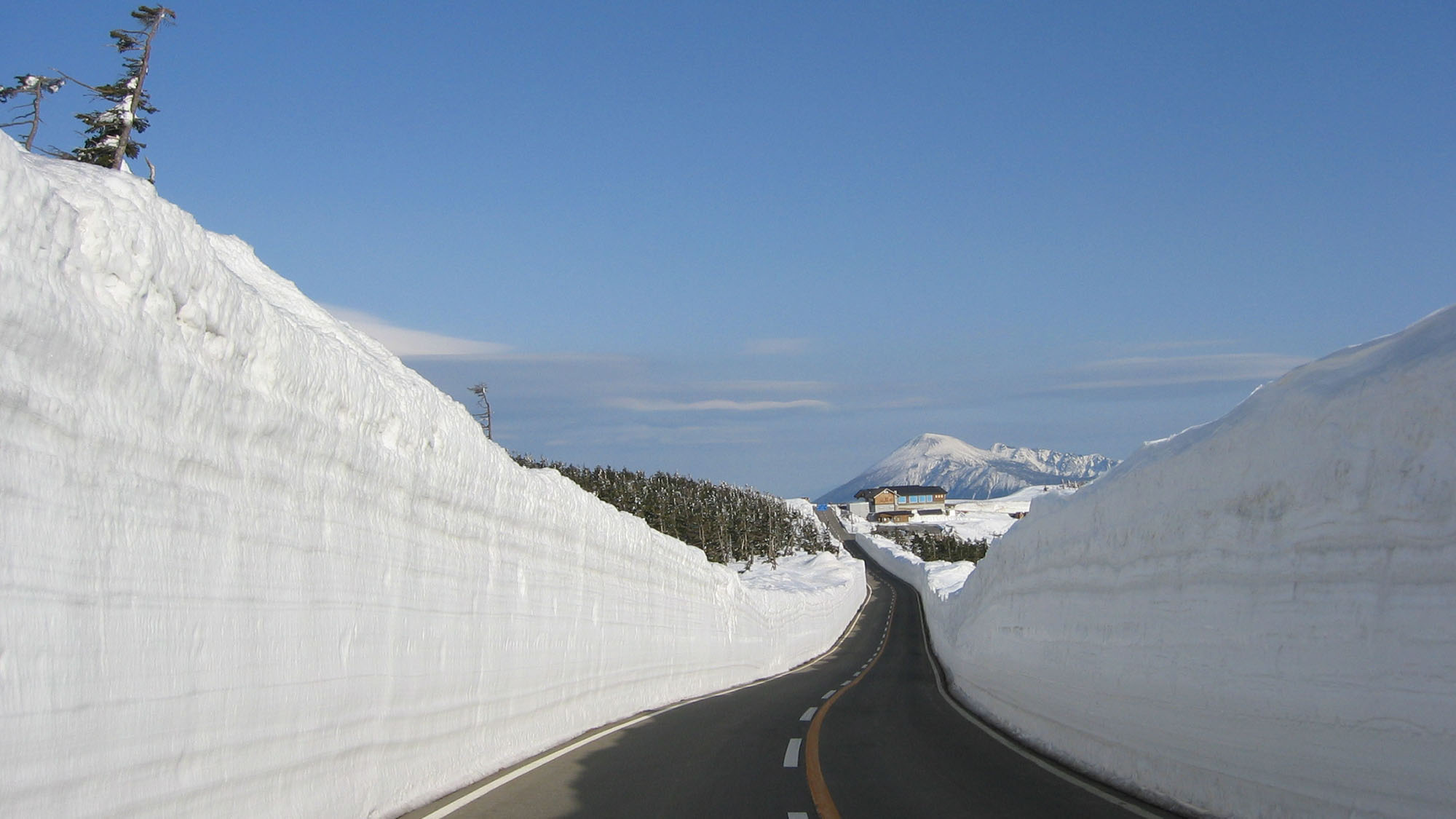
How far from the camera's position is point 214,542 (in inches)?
235

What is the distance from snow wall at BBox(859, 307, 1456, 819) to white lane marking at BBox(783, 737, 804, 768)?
327 cm

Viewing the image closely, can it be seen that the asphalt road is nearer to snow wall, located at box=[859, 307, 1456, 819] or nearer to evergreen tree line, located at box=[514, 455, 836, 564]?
snow wall, located at box=[859, 307, 1456, 819]

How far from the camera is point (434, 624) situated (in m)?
9.35

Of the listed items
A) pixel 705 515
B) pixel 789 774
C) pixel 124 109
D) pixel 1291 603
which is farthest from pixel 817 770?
pixel 705 515

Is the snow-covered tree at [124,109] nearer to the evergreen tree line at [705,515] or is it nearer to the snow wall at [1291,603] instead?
the snow wall at [1291,603]

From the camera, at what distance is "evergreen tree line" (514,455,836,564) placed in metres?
101

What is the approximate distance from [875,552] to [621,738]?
371ft

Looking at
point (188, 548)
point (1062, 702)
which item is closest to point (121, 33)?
point (188, 548)

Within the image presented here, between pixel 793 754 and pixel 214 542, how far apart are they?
8.57m

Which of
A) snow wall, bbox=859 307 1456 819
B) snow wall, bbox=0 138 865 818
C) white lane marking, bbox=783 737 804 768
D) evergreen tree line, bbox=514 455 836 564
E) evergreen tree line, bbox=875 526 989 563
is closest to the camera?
snow wall, bbox=0 138 865 818

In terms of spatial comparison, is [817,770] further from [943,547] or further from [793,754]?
[943,547]

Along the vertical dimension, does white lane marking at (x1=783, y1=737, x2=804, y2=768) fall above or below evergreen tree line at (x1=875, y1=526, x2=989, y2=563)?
below

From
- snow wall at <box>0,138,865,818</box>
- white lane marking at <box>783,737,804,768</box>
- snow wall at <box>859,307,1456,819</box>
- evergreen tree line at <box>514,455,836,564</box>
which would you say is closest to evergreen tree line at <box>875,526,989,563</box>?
evergreen tree line at <box>514,455,836,564</box>

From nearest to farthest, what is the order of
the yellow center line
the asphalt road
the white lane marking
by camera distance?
the asphalt road, the yellow center line, the white lane marking
